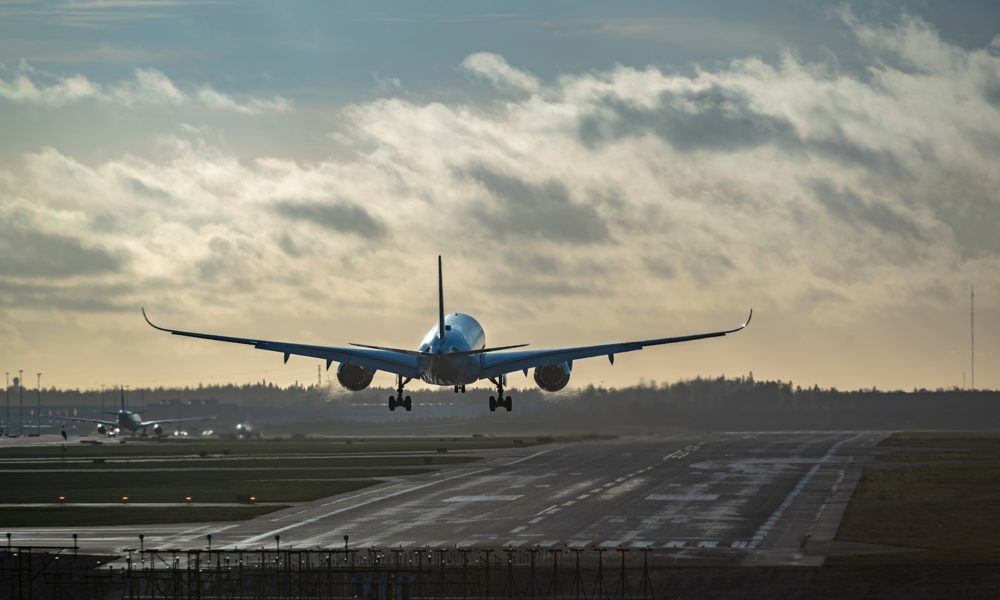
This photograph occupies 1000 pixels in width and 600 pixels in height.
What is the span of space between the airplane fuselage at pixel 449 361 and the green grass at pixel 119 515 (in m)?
38.0

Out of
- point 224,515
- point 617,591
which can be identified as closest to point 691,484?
point 224,515

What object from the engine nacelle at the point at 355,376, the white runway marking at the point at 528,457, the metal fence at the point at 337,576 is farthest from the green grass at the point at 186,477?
the engine nacelle at the point at 355,376

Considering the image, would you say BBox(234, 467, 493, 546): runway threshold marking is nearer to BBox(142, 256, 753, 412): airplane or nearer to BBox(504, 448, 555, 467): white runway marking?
BBox(504, 448, 555, 467): white runway marking

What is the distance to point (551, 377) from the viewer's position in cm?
7806

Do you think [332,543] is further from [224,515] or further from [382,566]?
[224,515]

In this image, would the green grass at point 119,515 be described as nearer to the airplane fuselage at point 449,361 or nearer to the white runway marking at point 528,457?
the airplane fuselage at point 449,361

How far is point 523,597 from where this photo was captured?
70438mm

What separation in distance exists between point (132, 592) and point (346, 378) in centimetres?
1885

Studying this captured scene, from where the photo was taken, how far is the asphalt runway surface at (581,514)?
293ft

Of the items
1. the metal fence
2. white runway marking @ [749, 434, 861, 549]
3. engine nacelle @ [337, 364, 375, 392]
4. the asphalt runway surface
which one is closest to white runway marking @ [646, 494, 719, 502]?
the asphalt runway surface

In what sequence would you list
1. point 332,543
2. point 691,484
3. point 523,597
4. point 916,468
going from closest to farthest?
point 523,597 < point 332,543 < point 691,484 < point 916,468

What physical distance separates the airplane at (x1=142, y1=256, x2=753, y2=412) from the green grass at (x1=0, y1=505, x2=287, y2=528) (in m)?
31.7

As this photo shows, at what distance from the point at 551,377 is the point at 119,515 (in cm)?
5137

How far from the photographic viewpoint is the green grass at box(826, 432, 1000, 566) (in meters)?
82.4
